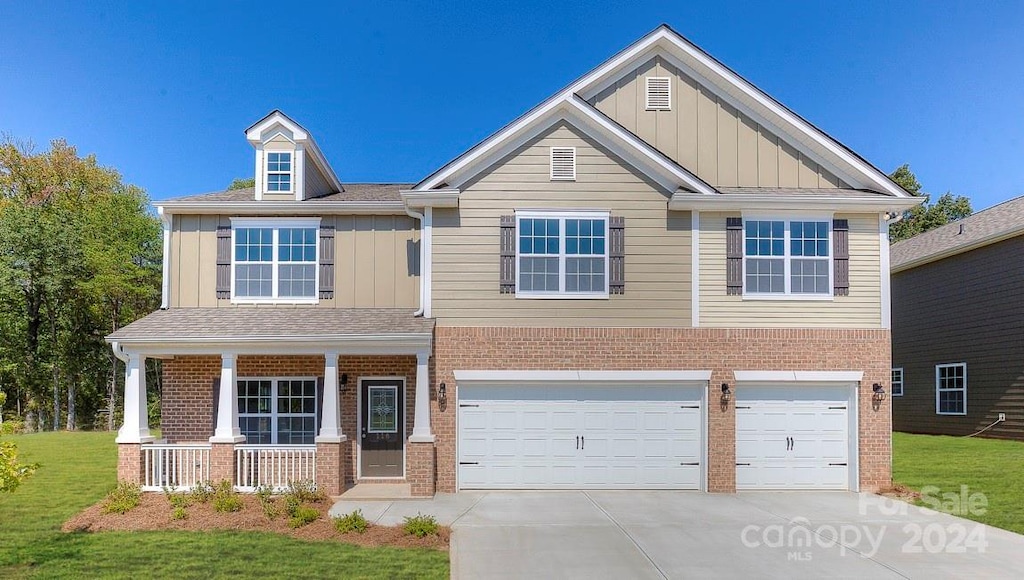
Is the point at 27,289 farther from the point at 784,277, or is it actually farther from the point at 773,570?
the point at 773,570

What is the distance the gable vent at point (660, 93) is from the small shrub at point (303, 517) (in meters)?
10.2

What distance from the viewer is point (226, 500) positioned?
1140 centimetres

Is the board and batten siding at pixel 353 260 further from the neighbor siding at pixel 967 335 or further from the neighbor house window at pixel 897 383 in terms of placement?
the neighbor house window at pixel 897 383

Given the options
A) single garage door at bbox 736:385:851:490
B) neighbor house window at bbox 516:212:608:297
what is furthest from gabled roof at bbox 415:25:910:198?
single garage door at bbox 736:385:851:490

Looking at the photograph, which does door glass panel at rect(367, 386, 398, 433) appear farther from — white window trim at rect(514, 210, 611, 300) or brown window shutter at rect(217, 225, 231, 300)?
brown window shutter at rect(217, 225, 231, 300)

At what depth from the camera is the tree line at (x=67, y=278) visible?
30219 millimetres

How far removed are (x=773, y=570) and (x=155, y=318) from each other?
39.1 ft

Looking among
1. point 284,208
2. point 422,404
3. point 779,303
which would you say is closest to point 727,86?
point 779,303

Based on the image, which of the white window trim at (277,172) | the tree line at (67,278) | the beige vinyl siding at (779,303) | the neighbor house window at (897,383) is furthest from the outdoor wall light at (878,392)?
the tree line at (67,278)

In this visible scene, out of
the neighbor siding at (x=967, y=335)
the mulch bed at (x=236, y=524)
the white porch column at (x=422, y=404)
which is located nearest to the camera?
the mulch bed at (x=236, y=524)

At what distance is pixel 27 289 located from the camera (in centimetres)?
3064

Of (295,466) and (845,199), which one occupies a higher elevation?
(845,199)

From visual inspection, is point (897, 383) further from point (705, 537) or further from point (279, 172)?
point (279, 172)

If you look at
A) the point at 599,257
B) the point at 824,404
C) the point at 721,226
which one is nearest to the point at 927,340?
the point at 824,404
